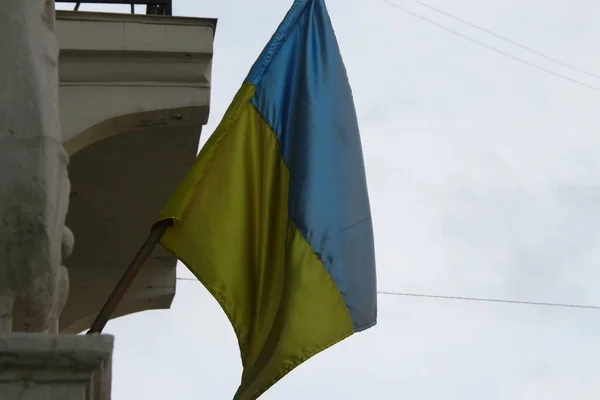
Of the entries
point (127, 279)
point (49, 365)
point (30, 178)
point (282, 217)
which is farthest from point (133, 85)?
point (49, 365)

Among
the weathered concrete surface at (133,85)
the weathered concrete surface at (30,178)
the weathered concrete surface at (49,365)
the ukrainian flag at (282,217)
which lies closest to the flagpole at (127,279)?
the ukrainian flag at (282,217)

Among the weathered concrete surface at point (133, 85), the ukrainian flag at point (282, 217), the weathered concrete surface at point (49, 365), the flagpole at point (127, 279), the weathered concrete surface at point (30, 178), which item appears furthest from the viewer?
the weathered concrete surface at point (133, 85)

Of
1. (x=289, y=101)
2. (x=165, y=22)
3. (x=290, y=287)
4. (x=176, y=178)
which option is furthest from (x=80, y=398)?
(x=176, y=178)

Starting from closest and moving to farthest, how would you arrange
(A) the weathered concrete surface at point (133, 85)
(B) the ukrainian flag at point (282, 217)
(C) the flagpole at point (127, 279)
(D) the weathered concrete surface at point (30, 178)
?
(D) the weathered concrete surface at point (30, 178)
(C) the flagpole at point (127, 279)
(B) the ukrainian flag at point (282, 217)
(A) the weathered concrete surface at point (133, 85)

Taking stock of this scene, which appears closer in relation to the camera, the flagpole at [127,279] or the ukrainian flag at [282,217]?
the flagpole at [127,279]

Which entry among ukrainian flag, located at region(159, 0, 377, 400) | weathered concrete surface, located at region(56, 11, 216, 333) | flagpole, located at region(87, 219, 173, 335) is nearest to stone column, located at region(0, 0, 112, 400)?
flagpole, located at region(87, 219, 173, 335)

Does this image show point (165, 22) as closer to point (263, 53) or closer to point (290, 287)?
point (263, 53)

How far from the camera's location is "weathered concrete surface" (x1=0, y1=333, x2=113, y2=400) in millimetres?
2945

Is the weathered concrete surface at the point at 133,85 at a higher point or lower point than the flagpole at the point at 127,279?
higher

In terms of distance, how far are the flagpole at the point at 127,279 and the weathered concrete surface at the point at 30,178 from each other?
10.1 inches

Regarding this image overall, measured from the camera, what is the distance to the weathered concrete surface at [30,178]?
3.30 meters

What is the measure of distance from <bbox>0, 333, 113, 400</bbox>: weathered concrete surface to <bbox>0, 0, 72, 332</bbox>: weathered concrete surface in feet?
0.87

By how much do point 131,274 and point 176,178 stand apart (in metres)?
3.23

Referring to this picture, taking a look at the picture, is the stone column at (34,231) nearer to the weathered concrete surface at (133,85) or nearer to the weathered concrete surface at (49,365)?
the weathered concrete surface at (49,365)
